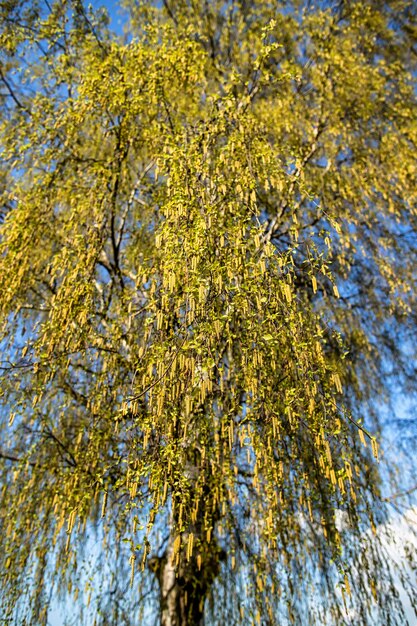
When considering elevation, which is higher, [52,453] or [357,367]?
[357,367]

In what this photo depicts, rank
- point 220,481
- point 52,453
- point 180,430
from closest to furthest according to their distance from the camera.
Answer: point 180,430 < point 220,481 < point 52,453

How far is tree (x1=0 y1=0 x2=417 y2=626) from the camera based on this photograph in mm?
2711

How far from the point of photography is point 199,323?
2.64 meters

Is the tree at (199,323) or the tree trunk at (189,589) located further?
the tree trunk at (189,589)

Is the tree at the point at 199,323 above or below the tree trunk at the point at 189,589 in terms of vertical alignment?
above

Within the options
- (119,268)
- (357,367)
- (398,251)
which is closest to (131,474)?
(119,268)

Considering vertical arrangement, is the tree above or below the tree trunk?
above

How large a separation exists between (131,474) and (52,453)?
209cm

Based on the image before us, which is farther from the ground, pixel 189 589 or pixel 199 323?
pixel 199 323

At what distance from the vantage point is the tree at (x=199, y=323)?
2.71 m

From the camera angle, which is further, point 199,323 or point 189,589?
point 189,589

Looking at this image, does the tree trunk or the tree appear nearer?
the tree

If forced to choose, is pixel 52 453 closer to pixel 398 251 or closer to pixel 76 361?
pixel 76 361

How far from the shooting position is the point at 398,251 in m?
5.42
